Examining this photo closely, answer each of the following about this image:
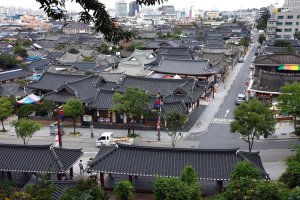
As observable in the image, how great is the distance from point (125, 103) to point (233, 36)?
320 ft

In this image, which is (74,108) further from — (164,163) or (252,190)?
(252,190)

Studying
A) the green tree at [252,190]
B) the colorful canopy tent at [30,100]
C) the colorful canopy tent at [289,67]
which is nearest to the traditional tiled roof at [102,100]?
the colorful canopy tent at [30,100]

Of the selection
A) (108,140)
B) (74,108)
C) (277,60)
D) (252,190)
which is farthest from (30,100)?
(277,60)

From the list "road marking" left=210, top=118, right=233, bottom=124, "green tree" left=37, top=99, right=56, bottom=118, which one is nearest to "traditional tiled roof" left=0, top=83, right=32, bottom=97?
"green tree" left=37, top=99, right=56, bottom=118

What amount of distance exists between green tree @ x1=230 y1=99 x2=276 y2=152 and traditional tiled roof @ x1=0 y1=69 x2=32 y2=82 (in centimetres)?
4241

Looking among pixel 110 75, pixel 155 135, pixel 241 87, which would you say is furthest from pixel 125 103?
pixel 241 87

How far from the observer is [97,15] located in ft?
32.1

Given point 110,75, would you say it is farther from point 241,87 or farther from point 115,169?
point 115,169

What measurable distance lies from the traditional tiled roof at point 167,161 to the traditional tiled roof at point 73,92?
1650 centimetres

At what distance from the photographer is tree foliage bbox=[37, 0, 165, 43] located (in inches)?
367

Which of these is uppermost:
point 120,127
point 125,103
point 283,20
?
point 283,20

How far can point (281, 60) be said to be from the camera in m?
52.8

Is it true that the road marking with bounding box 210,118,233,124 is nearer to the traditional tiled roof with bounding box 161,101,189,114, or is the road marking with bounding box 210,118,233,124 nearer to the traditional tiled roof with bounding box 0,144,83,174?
the traditional tiled roof with bounding box 161,101,189,114

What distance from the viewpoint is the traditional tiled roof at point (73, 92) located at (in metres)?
37.9
